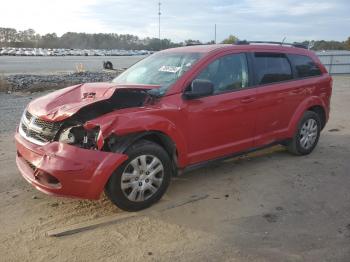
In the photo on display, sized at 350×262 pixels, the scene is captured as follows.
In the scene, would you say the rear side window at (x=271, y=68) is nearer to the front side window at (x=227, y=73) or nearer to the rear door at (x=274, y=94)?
the rear door at (x=274, y=94)

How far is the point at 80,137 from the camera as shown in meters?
4.04

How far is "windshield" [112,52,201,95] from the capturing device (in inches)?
189

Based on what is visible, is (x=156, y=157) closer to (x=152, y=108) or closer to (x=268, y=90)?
(x=152, y=108)

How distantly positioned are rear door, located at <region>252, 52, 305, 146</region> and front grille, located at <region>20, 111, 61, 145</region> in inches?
108

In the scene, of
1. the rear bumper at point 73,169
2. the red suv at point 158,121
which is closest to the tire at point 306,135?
the red suv at point 158,121

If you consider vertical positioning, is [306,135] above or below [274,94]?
below

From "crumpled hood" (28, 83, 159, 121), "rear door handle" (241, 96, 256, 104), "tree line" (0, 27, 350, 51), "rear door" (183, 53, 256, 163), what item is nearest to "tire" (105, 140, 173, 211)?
"rear door" (183, 53, 256, 163)

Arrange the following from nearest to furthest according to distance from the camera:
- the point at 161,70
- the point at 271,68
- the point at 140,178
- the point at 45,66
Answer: the point at 140,178 < the point at 161,70 < the point at 271,68 < the point at 45,66

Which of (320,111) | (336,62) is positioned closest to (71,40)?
(336,62)

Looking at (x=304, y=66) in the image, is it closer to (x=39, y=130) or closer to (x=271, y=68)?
(x=271, y=68)

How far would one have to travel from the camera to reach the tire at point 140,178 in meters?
4.06

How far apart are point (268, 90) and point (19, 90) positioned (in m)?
12.6

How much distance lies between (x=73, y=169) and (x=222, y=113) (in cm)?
204

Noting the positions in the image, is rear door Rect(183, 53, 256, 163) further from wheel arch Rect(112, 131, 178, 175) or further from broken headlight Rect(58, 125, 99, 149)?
broken headlight Rect(58, 125, 99, 149)
